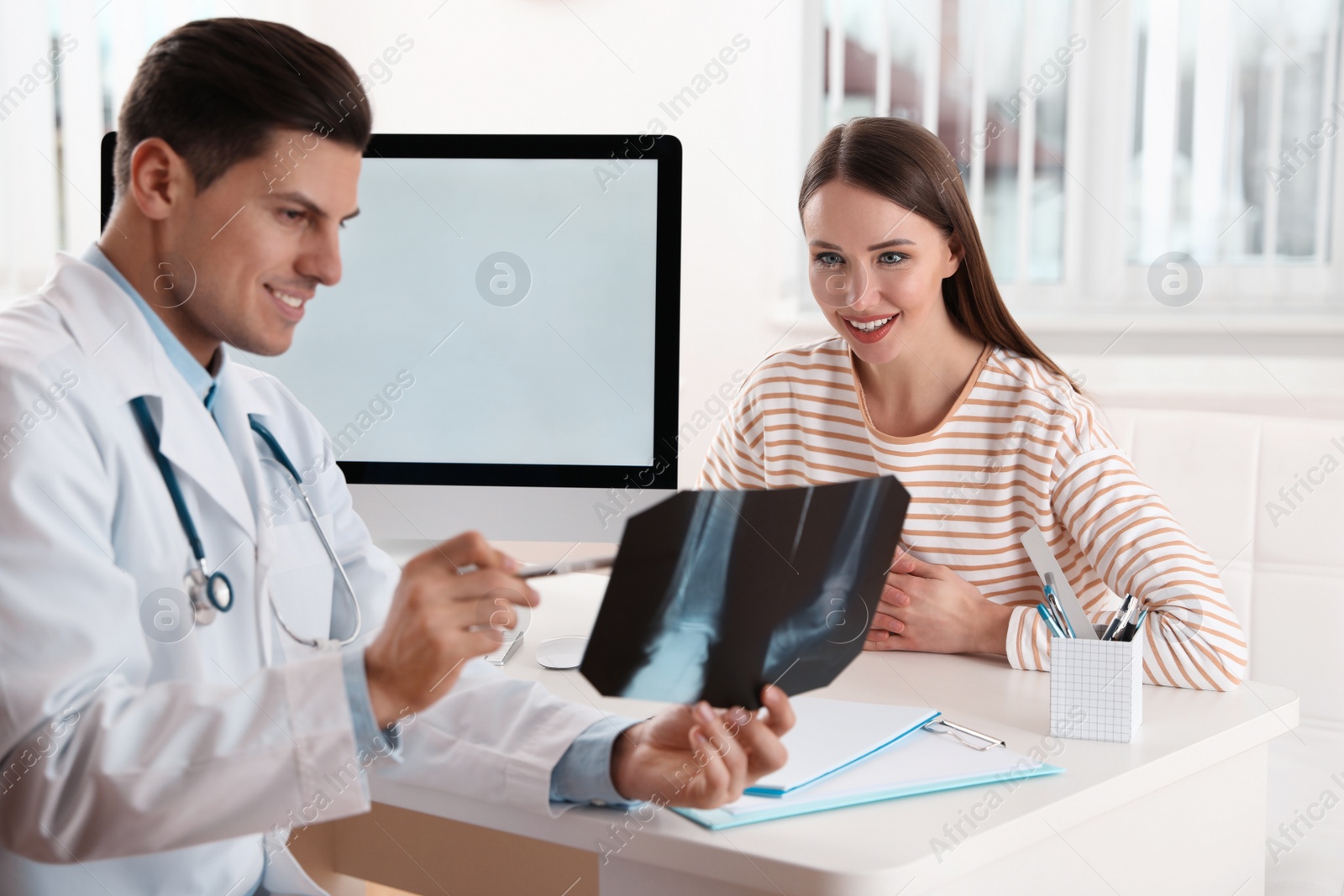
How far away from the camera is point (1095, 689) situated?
1.06 metres

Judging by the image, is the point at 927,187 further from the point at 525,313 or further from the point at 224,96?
the point at 224,96

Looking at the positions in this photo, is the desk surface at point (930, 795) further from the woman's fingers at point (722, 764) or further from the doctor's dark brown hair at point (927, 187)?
the doctor's dark brown hair at point (927, 187)

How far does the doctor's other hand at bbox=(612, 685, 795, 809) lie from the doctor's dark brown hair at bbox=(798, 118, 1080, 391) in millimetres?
842

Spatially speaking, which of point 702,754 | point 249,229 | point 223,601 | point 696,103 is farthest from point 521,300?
point 696,103

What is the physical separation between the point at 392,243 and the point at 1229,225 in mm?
1995

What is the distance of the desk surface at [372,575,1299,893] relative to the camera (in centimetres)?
82

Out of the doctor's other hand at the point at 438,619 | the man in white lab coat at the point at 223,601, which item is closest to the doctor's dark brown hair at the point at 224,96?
the man in white lab coat at the point at 223,601

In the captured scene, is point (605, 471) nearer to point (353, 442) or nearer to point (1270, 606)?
point (353, 442)

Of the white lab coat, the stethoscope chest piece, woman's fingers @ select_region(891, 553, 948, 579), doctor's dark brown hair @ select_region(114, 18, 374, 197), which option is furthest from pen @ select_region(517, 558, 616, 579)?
woman's fingers @ select_region(891, 553, 948, 579)

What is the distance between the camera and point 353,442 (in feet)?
4.58

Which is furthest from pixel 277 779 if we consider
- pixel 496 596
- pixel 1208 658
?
pixel 1208 658

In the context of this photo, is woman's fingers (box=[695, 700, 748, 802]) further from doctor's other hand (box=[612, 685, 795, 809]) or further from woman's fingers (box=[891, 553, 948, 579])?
woman's fingers (box=[891, 553, 948, 579])

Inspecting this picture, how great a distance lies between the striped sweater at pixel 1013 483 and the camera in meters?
1.26

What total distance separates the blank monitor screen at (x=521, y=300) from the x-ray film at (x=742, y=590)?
19.6 inches
